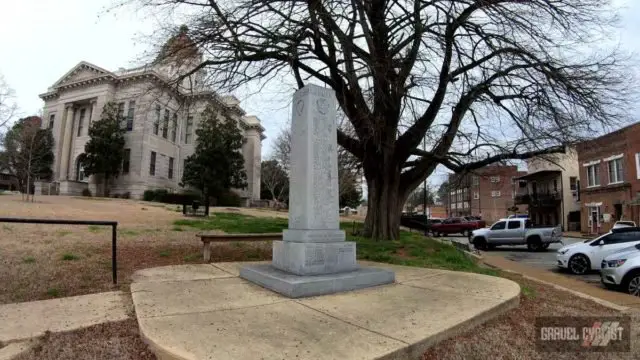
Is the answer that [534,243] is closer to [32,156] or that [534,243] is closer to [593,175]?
[593,175]

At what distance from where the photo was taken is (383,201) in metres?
16.0

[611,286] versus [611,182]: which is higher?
[611,182]

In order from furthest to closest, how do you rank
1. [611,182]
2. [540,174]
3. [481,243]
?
1. [540,174]
2. [611,182]
3. [481,243]

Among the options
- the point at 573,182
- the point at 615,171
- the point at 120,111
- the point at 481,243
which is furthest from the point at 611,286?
the point at 120,111

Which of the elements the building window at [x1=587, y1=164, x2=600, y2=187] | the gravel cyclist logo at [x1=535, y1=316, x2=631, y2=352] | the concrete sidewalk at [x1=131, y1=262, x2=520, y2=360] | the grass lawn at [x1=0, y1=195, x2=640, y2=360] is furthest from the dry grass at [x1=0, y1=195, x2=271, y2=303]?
the building window at [x1=587, y1=164, x2=600, y2=187]

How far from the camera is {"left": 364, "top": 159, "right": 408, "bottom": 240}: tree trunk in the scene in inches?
624

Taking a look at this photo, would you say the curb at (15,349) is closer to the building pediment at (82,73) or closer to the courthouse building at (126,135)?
the courthouse building at (126,135)

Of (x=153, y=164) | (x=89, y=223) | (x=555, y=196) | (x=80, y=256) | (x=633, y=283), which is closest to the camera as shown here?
(x=89, y=223)

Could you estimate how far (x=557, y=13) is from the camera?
36.3 feet

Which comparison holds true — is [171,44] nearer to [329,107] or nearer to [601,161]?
[329,107]

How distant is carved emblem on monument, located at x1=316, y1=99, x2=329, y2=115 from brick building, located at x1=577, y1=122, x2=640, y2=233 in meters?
30.0

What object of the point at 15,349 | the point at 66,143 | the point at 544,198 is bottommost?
the point at 15,349

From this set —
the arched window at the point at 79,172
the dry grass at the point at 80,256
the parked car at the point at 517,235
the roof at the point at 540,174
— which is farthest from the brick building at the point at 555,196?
the arched window at the point at 79,172

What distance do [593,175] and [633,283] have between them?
117 ft
